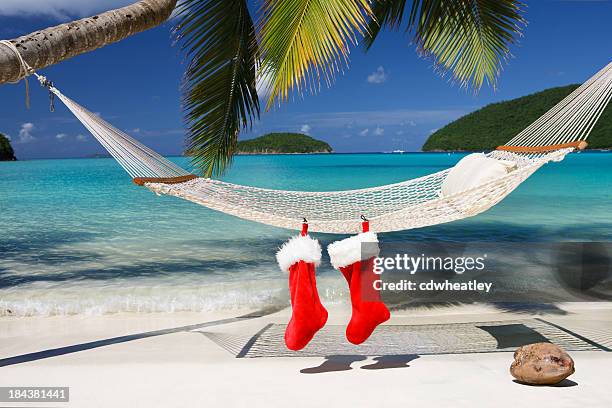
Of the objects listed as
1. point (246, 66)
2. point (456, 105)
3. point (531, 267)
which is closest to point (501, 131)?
point (456, 105)

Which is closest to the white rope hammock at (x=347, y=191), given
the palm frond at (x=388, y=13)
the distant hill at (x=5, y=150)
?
the palm frond at (x=388, y=13)

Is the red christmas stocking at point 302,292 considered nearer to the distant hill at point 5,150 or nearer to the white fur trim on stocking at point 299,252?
the white fur trim on stocking at point 299,252

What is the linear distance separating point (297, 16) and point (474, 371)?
1.37 m

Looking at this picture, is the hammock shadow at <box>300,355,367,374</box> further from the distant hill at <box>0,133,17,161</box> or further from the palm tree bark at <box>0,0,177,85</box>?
the distant hill at <box>0,133,17,161</box>

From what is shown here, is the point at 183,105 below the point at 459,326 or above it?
above

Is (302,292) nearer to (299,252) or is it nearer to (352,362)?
(299,252)

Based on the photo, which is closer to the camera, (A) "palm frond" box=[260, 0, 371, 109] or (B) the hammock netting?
(B) the hammock netting

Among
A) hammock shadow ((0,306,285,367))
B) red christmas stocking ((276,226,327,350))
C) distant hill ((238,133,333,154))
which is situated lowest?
hammock shadow ((0,306,285,367))

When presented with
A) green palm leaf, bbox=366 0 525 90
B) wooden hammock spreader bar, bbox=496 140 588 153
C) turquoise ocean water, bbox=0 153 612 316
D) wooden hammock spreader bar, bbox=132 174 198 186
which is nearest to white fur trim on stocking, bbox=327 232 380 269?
wooden hammock spreader bar, bbox=132 174 198 186

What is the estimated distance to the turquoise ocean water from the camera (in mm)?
3818

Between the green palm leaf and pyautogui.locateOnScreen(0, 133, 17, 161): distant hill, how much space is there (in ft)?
103

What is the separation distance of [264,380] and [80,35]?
1.23 meters

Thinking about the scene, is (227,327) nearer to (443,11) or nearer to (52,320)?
(52,320)

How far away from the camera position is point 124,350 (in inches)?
90.6
